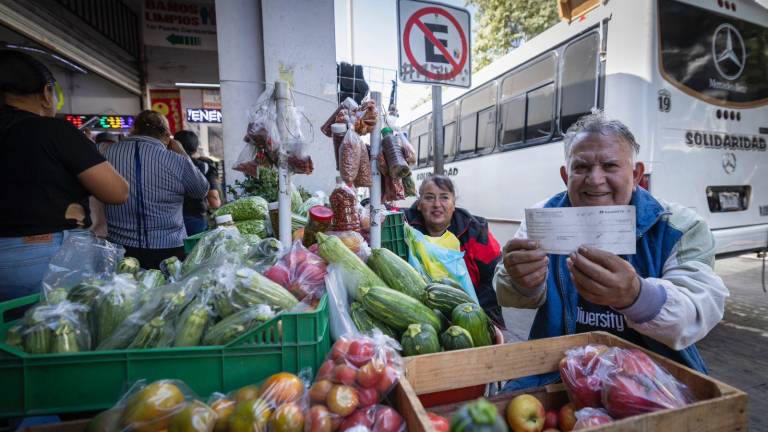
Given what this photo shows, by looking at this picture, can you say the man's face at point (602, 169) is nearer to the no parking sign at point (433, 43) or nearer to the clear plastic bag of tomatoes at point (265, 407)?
the clear plastic bag of tomatoes at point (265, 407)

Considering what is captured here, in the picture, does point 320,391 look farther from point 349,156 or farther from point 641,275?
point 641,275

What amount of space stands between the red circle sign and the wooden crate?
11.1 ft

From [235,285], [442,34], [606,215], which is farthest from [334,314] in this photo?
[442,34]

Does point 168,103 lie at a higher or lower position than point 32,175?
higher

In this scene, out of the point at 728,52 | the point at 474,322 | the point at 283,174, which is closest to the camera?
the point at 474,322

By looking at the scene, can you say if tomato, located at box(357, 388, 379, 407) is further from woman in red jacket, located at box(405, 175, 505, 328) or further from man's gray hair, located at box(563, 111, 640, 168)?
woman in red jacket, located at box(405, 175, 505, 328)

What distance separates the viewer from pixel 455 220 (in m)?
3.26

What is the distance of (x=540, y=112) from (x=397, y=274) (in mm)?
5276

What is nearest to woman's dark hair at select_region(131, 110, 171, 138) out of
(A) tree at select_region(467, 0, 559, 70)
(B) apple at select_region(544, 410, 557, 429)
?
(B) apple at select_region(544, 410, 557, 429)

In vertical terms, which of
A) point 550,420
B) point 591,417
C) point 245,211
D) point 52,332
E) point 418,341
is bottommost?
point 550,420

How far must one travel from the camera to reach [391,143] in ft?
7.14

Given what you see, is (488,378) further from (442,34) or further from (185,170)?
(442,34)

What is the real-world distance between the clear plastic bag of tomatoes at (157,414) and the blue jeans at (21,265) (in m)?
1.64

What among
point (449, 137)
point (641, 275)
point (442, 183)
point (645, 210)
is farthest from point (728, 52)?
point (449, 137)
